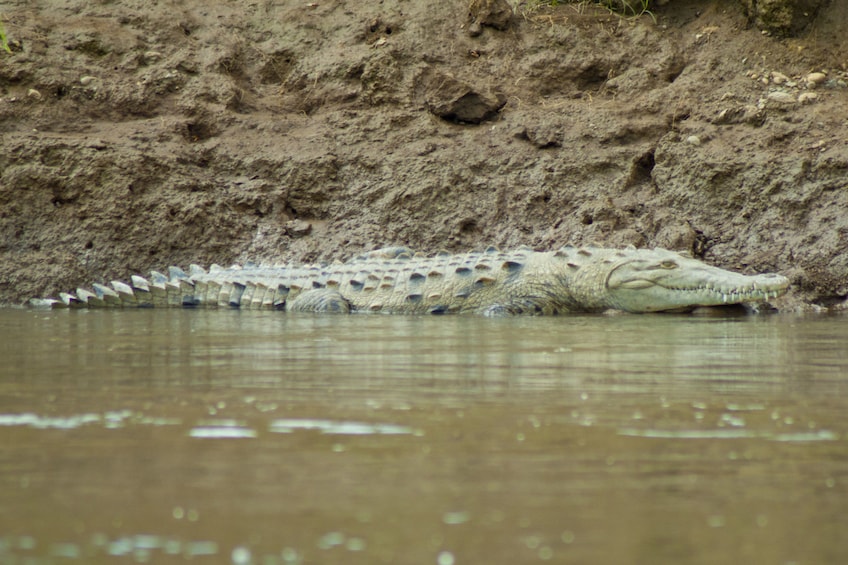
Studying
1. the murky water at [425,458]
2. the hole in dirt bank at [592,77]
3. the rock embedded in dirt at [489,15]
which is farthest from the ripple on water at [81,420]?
the rock embedded in dirt at [489,15]

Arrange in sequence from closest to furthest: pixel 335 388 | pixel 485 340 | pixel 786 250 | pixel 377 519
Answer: pixel 377 519, pixel 335 388, pixel 485 340, pixel 786 250

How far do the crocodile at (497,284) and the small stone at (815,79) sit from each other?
9.13 feet

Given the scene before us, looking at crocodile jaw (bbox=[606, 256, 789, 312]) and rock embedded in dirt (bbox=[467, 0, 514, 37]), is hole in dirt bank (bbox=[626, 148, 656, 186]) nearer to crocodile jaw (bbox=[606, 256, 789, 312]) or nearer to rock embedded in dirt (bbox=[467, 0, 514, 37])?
crocodile jaw (bbox=[606, 256, 789, 312])

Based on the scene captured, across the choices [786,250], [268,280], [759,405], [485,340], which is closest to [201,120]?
[268,280]

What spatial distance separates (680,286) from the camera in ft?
23.9

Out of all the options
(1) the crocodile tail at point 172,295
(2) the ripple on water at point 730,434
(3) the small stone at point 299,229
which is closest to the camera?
(2) the ripple on water at point 730,434

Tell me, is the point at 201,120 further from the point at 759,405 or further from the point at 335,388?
the point at 759,405

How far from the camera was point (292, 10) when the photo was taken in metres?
11.7

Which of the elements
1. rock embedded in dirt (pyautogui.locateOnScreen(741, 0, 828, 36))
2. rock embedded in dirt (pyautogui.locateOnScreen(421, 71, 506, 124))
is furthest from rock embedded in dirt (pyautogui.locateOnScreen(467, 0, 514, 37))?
rock embedded in dirt (pyautogui.locateOnScreen(741, 0, 828, 36))

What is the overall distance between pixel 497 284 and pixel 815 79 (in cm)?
387

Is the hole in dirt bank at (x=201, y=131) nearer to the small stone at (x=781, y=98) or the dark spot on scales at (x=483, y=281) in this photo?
the dark spot on scales at (x=483, y=281)

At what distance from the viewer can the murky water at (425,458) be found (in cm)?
152

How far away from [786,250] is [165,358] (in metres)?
5.66

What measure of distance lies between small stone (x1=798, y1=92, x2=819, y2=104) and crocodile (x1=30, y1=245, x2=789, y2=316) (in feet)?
7.79
